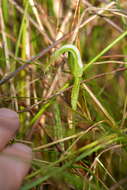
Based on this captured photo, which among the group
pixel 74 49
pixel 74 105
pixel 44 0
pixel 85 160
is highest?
pixel 44 0

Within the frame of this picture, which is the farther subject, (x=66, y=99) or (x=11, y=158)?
(x=66, y=99)

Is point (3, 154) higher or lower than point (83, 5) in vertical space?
lower

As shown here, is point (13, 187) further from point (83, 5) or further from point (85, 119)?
point (83, 5)

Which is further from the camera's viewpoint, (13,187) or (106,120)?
(106,120)

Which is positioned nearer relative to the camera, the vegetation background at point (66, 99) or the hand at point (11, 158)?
the hand at point (11, 158)

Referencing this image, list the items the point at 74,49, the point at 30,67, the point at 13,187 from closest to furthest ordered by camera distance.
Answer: the point at 13,187 → the point at 74,49 → the point at 30,67

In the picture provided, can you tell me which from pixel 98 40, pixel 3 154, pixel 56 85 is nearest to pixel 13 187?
pixel 3 154
